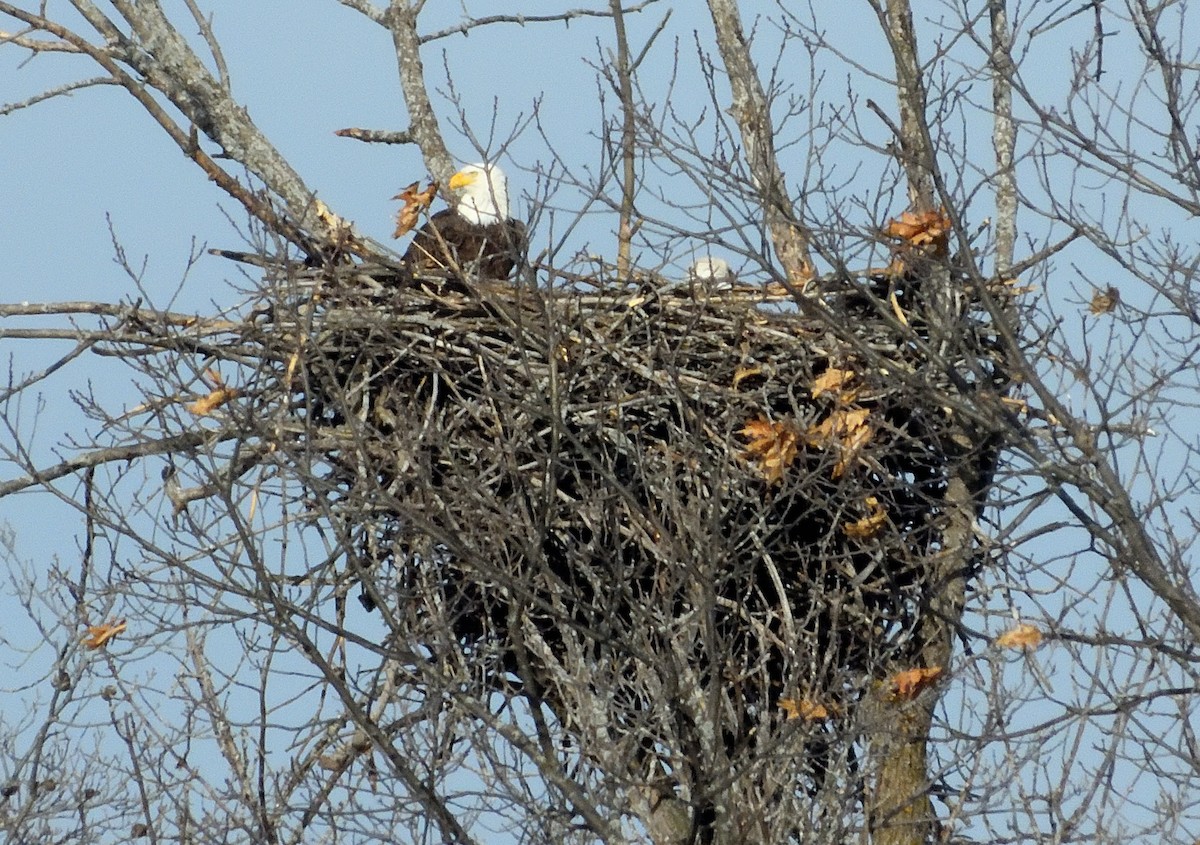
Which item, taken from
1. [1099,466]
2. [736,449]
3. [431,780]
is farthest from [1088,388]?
[431,780]

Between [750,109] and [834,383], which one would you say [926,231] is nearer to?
[834,383]

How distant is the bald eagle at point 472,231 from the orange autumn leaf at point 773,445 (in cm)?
130

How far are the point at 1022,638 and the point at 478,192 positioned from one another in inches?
135

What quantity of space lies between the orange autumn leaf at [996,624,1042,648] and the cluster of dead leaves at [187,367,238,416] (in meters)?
3.14

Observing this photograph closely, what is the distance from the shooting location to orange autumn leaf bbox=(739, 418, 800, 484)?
6430mm

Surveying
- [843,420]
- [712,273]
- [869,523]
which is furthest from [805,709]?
[712,273]

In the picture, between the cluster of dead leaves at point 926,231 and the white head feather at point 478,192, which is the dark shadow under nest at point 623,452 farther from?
the white head feather at point 478,192

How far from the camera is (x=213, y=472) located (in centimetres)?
577

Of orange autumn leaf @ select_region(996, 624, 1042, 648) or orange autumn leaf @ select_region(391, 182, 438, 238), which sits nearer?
orange autumn leaf @ select_region(996, 624, 1042, 648)

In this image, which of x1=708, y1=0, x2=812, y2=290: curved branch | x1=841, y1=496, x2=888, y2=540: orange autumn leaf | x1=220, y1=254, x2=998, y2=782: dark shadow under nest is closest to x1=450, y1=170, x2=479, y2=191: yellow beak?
x1=708, y1=0, x2=812, y2=290: curved branch

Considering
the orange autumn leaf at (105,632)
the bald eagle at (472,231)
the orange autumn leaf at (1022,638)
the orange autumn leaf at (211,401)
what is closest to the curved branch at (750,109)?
the bald eagle at (472,231)

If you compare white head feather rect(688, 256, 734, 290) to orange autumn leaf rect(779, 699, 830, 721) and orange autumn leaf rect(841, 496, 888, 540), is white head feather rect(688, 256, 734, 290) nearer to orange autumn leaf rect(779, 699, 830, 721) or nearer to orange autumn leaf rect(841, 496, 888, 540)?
orange autumn leaf rect(841, 496, 888, 540)

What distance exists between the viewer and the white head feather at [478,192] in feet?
26.2

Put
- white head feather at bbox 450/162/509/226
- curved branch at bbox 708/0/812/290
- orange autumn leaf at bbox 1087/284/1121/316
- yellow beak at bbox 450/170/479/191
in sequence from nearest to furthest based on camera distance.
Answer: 1. orange autumn leaf at bbox 1087/284/1121/316
2. curved branch at bbox 708/0/812/290
3. white head feather at bbox 450/162/509/226
4. yellow beak at bbox 450/170/479/191
